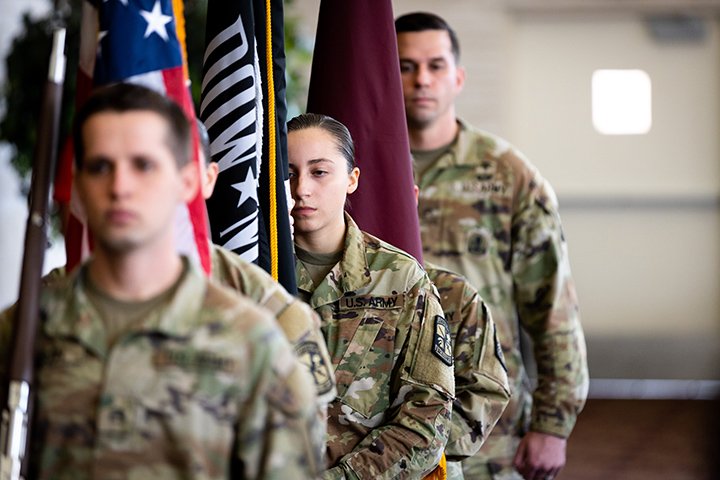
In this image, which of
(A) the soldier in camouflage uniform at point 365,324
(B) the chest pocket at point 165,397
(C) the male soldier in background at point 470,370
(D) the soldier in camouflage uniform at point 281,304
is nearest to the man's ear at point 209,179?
(D) the soldier in camouflage uniform at point 281,304

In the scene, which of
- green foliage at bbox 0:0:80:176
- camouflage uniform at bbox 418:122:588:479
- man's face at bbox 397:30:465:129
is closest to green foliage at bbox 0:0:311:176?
green foliage at bbox 0:0:80:176

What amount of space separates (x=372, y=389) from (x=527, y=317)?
121 cm

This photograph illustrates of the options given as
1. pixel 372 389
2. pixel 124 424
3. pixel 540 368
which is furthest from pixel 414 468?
pixel 540 368

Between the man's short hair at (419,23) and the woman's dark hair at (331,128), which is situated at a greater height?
the man's short hair at (419,23)

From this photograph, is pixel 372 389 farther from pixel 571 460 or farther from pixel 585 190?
pixel 585 190

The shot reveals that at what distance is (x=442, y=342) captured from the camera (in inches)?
87.8

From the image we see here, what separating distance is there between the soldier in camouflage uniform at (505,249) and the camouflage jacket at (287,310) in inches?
63.5

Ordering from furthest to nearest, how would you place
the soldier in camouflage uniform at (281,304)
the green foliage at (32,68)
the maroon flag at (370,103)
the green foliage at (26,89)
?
1. the green foliage at (26,89)
2. the green foliage at (32,68)
3. the maroon flag at (370,103)
4. the soldier in camouflage uniform at (281,304)

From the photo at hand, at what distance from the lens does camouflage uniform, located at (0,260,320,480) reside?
4.52ft

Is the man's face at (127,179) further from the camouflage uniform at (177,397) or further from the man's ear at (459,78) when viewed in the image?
the man's ear at (459,78)

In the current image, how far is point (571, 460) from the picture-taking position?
6.29 m

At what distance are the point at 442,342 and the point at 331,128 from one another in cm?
43

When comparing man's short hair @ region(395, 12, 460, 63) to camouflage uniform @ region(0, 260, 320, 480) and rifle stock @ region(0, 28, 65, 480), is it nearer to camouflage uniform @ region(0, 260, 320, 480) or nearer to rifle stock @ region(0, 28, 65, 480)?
rifle stock @ region(0, 28, 65, 480)

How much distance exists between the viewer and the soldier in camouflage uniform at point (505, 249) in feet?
10.8
